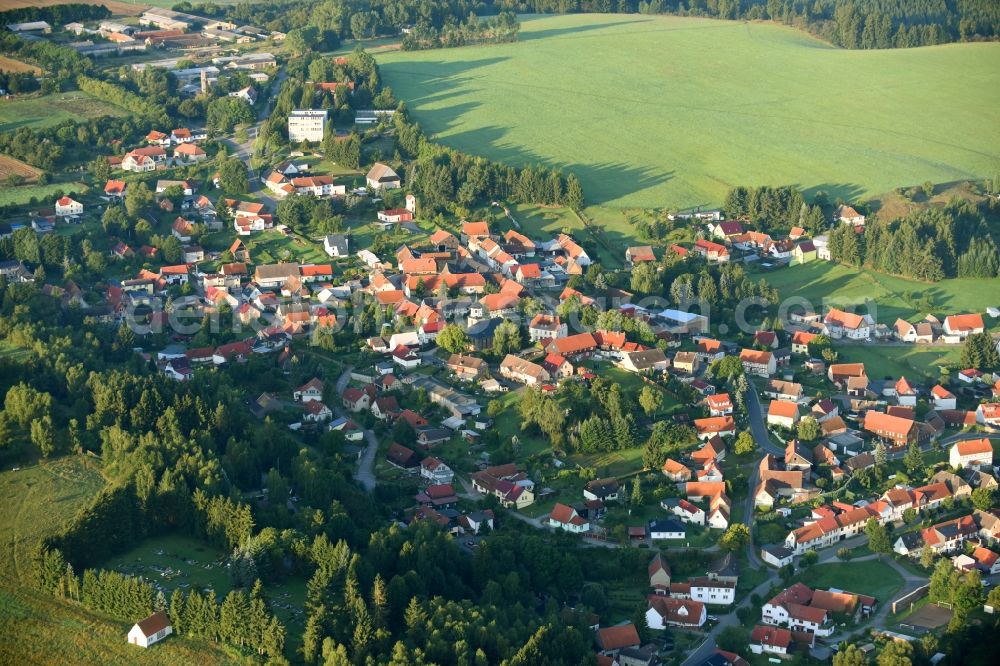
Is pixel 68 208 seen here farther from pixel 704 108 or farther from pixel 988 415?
pixel 988 415

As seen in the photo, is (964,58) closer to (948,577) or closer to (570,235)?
(570,235)

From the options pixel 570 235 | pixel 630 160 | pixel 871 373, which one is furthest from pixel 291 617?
pixel 630 160

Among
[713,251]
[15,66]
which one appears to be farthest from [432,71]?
[713,251]

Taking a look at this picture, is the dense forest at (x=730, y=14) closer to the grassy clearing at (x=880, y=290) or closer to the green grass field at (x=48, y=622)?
the grassy clearing at (x=880, y=290)

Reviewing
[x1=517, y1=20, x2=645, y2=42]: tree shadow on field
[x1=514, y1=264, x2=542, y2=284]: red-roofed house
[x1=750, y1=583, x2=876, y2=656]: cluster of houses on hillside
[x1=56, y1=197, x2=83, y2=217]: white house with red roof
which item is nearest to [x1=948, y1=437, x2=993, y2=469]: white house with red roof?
[x1=750, y1=583, x2=876, y2=656]: cluster of houses on hillside

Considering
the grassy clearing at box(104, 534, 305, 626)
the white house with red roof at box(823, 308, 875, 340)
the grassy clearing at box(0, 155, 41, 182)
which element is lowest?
the grassy clearing at box(104, 534, 305, 626)

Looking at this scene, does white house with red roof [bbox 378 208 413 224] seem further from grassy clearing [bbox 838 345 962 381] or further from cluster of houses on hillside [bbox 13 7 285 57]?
cluster of houses on hillside [bbox 13 7 285 57]

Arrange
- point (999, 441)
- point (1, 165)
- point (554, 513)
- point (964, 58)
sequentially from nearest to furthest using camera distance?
point (554, 513), point (999, 441), point (1, 165), point (964, 58)
